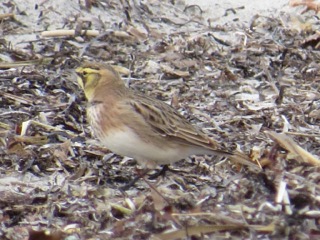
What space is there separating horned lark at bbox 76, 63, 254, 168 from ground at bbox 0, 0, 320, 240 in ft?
0.75

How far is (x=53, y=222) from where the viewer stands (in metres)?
6.29

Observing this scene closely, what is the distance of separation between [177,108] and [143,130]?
1.34 metres

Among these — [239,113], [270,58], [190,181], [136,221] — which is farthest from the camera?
[270,58]

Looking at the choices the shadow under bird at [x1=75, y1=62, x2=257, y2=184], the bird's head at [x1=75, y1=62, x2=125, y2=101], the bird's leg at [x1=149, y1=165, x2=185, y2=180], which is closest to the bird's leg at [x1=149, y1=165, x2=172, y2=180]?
the bird's leg at [x1=149, y1=165, x2=185, y2=180]

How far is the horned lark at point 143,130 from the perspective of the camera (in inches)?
279

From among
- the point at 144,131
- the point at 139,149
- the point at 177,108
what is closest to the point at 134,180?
the point at 139,149

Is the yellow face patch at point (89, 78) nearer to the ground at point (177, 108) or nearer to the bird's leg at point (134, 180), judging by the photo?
the ground at point (177, 108)

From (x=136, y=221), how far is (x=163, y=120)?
143cm

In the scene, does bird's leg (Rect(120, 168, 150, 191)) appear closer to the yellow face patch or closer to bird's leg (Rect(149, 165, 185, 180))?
bird's leg (Rect(149, 165, 185, 180))

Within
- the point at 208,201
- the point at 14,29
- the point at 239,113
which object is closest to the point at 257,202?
the point at 208,201

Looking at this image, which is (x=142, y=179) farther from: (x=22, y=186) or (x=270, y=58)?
(x=270, y=58)

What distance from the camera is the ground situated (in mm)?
6004

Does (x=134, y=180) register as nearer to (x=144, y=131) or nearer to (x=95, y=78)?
(x=144, y=131)

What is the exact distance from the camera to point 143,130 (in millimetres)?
7188
